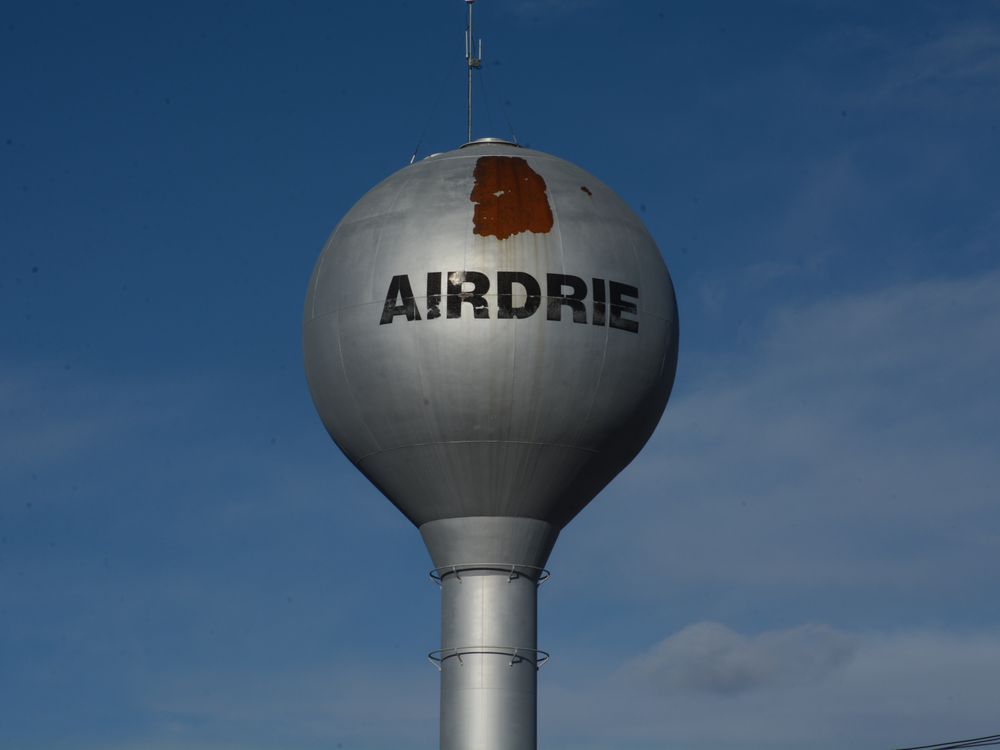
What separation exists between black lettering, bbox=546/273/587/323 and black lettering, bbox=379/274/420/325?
230cm

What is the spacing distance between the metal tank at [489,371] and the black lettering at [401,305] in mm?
36

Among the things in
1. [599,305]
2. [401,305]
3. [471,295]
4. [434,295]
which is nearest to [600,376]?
[599,305]

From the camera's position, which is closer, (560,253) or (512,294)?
(512,294)

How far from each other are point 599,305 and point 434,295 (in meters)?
2.86

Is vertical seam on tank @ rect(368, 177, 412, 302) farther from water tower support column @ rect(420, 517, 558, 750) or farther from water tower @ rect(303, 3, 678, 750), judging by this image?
water tower support column @ rect(420, 517, 558, 750)

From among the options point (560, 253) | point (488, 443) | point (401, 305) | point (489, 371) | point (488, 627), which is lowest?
point (488, 627)

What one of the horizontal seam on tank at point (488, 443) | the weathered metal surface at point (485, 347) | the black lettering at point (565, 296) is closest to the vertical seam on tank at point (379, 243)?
the weathered metal surface at point (485, 347)

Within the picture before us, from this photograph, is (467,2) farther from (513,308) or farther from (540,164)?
(513,308)

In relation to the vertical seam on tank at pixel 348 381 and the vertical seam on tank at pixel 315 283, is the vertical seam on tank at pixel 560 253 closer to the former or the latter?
the vertical seam on tank at pixel 348 381

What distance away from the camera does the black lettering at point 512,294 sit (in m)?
34.5

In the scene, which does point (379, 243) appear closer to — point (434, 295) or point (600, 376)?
point (434, 295)

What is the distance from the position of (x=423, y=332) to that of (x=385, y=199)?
119 inches

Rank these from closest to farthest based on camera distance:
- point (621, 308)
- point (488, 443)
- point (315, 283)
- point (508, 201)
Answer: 1. point (488, 443)
2. point (621, 308)
3. point (508, 201)
4. point (315, 283)

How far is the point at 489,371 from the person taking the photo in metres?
34.4
